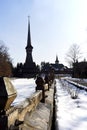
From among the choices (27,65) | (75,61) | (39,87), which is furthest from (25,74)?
(39,87)

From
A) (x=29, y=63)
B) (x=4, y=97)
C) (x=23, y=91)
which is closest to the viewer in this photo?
(x=4, y=97)

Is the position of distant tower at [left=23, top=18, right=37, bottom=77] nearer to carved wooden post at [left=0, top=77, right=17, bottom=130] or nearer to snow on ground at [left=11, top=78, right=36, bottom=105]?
snow on ground at [left=11, top=78, right=36, bottom=105]

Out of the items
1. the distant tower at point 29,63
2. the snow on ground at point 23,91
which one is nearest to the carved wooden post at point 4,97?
the snow on ground at point 23,91

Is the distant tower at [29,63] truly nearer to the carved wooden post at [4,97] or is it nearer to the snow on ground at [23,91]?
the snow on ground at [23,91]

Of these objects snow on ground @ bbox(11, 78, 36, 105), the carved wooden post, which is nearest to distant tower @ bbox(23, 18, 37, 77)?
snow on ground @ bbox(11, 78, 36, 105)

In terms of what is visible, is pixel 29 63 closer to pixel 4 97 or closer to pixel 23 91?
pixel 23 91

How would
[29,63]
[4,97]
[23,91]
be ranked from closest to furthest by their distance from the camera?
[4,97] < [23,91] < [29,63]

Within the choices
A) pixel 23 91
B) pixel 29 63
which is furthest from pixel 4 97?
pixel 29 63

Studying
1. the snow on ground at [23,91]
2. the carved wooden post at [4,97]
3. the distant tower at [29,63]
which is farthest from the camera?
the distant tower at [29,63]

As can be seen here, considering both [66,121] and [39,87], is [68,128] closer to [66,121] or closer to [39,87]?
[66,121]

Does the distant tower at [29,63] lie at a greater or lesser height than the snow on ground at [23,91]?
greater

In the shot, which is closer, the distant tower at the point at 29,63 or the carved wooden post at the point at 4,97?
Result: the carved wooden post at the point at 4,97

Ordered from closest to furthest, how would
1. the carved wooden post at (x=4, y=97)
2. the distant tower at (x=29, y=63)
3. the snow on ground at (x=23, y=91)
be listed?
the carved wooden post at (x=4, y=97)
the snow on ground at (x=23, y=91)
the distant tower at (x=29, y=63)

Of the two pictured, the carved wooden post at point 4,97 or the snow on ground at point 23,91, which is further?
the snow on ground at point 23,91
